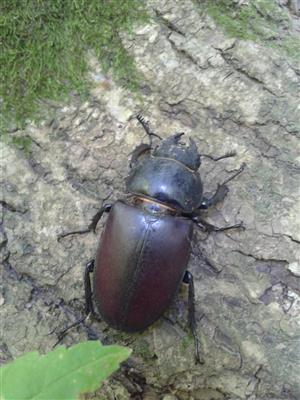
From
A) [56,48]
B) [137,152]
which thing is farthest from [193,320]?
[56,48]

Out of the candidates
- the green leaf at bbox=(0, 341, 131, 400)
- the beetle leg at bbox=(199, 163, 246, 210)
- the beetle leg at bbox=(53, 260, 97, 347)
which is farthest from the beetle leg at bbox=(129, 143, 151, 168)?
the green leaf at bbox=(0, 341, 131, 400)

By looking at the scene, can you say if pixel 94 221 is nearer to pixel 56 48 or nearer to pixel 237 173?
pixel 237 173

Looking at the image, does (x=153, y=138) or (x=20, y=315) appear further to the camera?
(x=153, y=138)

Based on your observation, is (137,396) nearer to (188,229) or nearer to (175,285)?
(175,285)

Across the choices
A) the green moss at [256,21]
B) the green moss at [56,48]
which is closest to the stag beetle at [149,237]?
the green moss at [56,48]

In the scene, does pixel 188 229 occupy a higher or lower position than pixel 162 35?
lower

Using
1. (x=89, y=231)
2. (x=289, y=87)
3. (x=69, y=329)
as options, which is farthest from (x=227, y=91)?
(x=69, y=329)

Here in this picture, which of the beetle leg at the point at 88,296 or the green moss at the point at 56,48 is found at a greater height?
the green moss at the point at 56,48

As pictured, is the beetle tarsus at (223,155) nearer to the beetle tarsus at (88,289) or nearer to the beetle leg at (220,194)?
the beetle leg at (220,194)
